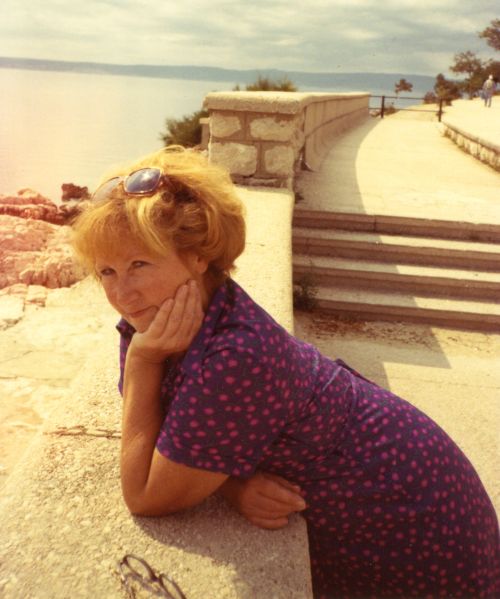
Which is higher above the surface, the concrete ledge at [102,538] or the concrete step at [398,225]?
the concrete ledge at [102,538]

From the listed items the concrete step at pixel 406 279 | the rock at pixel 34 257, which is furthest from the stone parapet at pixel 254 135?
the rock at pixel 34 257

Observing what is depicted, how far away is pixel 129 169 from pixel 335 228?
495cm

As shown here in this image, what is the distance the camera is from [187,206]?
143 centimetres

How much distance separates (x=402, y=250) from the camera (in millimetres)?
5918

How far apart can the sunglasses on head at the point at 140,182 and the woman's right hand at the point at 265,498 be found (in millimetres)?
796

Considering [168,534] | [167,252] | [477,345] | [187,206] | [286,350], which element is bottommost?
[477,345]

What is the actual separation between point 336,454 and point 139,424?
53 cm

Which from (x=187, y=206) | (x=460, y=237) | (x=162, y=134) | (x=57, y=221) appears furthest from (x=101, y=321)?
(x=162, y=134)

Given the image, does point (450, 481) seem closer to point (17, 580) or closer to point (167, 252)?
point (167, 252)

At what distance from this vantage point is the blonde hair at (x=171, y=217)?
140 cm

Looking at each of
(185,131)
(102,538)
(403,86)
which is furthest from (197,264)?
(403,86)

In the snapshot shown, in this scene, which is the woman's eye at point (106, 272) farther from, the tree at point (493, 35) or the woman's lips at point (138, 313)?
the tree at point (493, 35)

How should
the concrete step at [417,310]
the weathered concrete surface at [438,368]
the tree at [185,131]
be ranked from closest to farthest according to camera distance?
the weathered concrete surface at [438,368] < the concrete step at [417,310] < the tree at [185,131]

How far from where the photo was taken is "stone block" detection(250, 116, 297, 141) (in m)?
5.58
